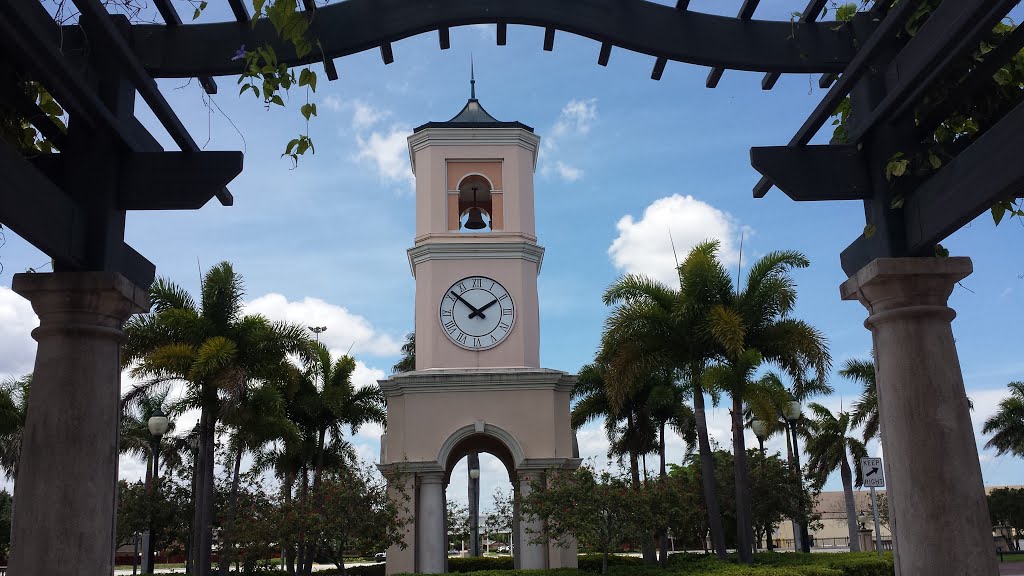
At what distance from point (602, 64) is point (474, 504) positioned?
41332 millimetres

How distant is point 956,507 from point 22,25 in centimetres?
690

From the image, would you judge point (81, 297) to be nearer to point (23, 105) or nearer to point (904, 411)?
point (23, 105)

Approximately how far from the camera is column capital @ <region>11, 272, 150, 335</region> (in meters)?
6.94

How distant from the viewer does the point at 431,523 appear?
81.4 ft

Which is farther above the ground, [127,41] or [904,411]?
[127,41]

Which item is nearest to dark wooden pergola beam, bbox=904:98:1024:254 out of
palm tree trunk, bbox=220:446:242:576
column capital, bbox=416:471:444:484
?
column capital, bbox=416:471:444:484

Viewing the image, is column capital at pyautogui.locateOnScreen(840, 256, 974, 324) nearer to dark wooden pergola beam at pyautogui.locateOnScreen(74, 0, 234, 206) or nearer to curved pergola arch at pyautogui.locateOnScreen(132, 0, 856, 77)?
curved pergola arch at pyautogui.locateOnScreen(132, 0, 856, 77)

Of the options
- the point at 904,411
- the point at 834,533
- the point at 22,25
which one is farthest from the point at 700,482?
the point at 834,533

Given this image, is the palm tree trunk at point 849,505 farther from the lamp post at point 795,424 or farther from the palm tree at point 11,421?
the palm tree at point 11,421

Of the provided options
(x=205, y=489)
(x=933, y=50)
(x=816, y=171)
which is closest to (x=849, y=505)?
(x=205, y=489)

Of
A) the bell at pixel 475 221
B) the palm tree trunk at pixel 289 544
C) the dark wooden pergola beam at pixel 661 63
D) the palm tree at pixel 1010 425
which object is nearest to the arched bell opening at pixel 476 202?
the bell at pixel 475 221

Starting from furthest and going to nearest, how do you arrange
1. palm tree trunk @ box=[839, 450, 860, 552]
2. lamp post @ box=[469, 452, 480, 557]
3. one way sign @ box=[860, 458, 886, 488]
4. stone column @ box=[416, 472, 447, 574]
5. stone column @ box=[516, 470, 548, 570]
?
lamp post @ box=[469, 452, 480, 557] → palm tree trunk @ box=[839, 450, 860, 552] → stone column @ box=[516, 470, 548, 570] → stone column @ box=[416, 472, 447, 574] → one way sign @ box=[860, 458, 886, 488]

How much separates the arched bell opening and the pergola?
19842 millimetres

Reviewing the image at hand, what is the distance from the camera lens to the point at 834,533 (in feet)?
313
